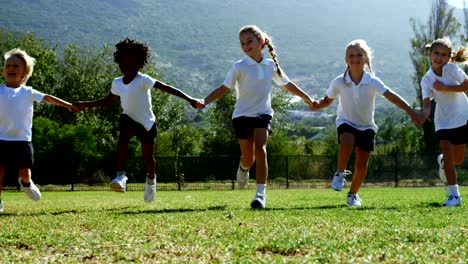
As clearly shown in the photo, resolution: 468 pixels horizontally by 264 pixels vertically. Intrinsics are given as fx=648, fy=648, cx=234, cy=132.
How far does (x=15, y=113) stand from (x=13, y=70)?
1.73 ft

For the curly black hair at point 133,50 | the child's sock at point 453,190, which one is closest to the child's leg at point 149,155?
the curly black hair at point 133,50

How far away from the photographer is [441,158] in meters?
8.70

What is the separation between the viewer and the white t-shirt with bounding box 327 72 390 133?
805 cm

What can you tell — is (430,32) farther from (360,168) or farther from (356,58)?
(360,168)

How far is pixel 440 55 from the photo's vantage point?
8312 millimetres

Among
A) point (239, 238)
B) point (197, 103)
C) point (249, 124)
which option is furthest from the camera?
point (197, 103)

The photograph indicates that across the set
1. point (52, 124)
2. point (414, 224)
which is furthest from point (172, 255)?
point (52, 124)

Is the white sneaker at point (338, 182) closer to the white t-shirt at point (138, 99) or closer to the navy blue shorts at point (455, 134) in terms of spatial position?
the navy blue shorts at point (455, 134)

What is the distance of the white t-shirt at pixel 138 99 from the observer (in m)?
7.89

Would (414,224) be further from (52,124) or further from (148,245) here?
(52,124)

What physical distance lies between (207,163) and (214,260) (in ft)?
98.1

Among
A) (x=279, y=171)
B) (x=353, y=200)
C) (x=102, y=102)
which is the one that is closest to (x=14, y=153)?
(x=102, y=102)

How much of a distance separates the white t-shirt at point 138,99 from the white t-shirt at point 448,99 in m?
3.53

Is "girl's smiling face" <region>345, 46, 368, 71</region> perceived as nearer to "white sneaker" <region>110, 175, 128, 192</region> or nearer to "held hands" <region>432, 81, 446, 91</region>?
"held hands" <region>432, 81, 446, 91</region>
